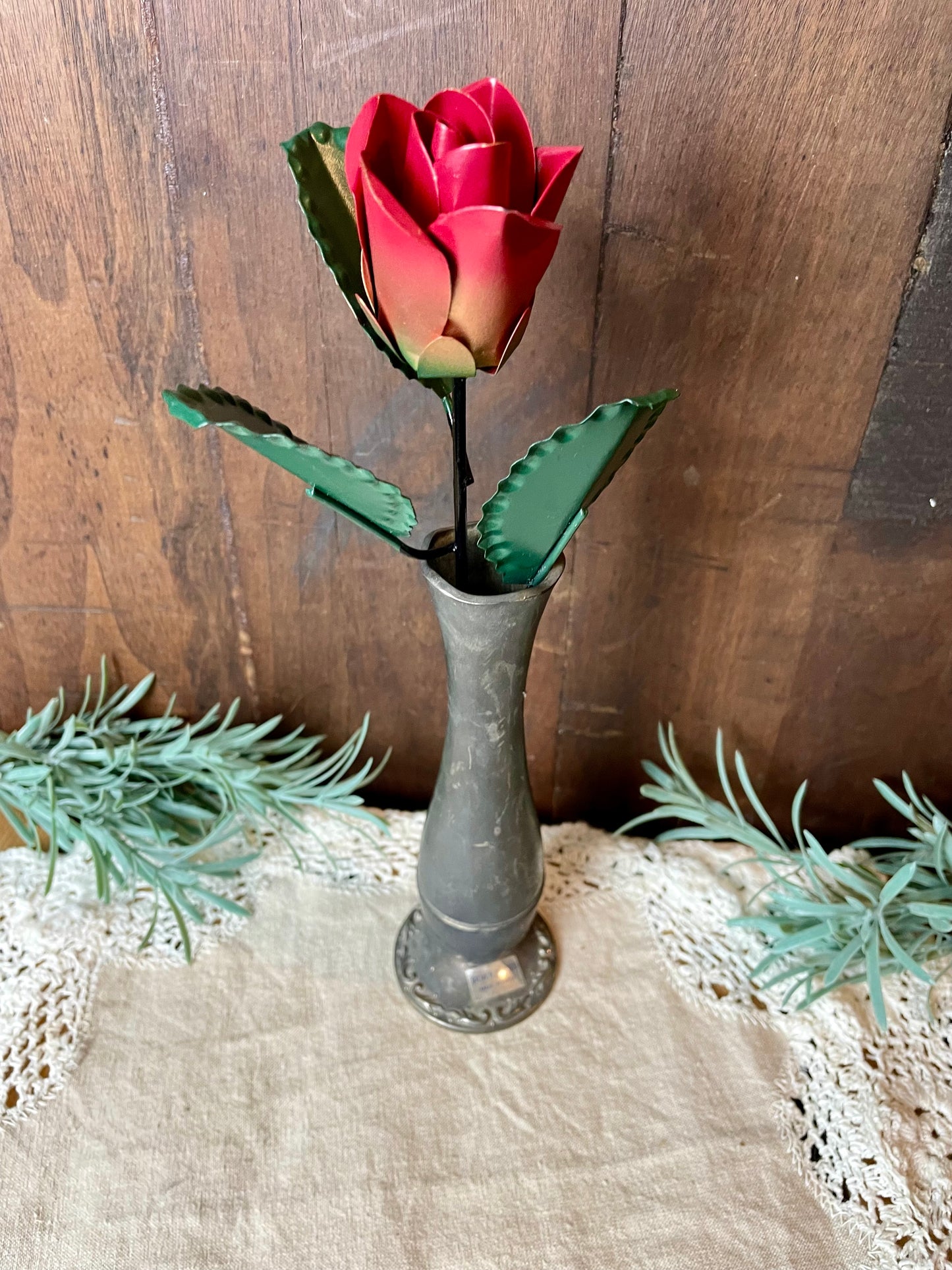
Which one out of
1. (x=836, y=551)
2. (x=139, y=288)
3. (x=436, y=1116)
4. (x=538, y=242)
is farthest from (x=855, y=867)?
(x=139, y=288)

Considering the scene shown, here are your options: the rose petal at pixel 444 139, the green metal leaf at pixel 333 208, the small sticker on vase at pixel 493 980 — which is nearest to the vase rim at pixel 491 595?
the green metal leaf at pixel 333 208

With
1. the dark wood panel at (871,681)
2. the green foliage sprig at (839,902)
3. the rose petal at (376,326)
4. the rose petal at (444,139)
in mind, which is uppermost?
the rose petal at (444,139)

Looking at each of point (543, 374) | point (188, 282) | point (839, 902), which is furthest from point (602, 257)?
point (839, 902)

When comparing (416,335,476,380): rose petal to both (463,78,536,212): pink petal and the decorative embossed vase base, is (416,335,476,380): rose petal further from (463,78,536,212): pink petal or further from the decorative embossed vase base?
the decorative embossed vase base

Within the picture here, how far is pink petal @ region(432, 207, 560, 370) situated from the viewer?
1.31ft

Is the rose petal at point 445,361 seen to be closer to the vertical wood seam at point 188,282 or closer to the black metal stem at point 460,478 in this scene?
the black metal stem at point 460,478

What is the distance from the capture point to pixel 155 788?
0.78 meters

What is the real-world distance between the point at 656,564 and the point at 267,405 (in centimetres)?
33

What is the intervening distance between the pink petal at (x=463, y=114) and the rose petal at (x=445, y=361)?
91mm

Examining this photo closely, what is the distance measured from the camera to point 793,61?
21.1 inches

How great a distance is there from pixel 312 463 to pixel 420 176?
0.14 metres

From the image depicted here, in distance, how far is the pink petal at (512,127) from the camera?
42 cm

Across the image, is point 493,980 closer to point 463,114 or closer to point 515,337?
point 515,337

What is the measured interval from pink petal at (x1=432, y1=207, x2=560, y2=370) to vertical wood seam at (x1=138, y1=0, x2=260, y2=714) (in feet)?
0.88
